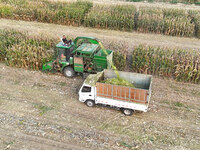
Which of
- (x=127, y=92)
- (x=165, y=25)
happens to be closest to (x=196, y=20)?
(x=165, y=25)

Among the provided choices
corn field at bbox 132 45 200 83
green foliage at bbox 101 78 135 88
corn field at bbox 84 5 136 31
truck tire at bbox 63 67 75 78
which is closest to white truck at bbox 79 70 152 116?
green foliage at bbox 101 78 135 88

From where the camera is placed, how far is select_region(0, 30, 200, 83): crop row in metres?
12.5

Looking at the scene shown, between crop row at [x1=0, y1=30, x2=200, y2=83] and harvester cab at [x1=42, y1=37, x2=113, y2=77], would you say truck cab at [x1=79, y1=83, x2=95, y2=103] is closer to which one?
harvester cab at [x1=42, y1=37, x2=113, y2=77]

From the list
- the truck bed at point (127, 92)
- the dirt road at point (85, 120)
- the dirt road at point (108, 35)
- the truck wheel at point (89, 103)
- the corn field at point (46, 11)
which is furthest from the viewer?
the corn field at point (46, 11)

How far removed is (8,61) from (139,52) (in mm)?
9124

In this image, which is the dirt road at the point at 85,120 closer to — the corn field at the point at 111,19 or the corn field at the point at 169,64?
the corn field at the point at 169,64

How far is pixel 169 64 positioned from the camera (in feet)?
42.2

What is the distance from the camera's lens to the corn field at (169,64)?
1233cm

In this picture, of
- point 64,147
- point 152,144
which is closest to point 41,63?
point 64,147

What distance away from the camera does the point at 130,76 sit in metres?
10.4

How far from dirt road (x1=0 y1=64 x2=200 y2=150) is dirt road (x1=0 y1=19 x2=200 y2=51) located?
658cm

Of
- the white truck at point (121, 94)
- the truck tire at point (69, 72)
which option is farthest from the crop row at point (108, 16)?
the white truck at point (121, 94)

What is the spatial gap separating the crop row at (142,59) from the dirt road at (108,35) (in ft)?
10.00

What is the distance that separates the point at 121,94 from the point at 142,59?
4870 mm
